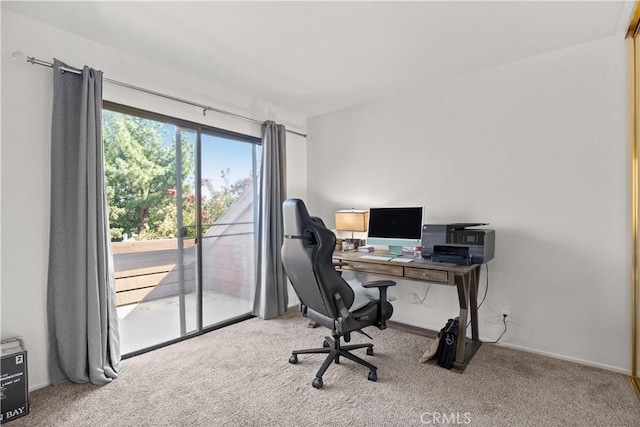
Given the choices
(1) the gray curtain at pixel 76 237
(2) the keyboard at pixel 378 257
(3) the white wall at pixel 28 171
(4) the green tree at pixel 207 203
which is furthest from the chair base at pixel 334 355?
(3) the white wall at pixel 28 171

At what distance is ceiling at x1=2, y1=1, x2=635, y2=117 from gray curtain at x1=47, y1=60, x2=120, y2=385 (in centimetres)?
44

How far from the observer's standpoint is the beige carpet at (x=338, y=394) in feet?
6.07

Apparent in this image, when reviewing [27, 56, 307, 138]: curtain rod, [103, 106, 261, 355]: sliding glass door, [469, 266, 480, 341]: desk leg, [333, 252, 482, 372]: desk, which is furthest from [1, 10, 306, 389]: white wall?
[469, 266, 480, 341]: desk leg

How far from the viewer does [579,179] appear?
2482mm

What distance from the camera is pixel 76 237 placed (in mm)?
2236

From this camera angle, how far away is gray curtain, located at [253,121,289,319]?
3.54m

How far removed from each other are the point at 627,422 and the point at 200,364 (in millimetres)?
2732

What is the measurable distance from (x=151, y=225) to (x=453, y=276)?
8.36 feet

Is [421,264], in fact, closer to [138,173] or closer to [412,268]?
[412,268]

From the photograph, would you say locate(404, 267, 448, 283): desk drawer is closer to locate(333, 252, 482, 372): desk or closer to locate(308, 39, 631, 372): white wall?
locate(333, 252, 482, 372): desk

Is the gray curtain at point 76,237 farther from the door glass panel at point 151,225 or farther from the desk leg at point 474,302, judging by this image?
the desk leg at point 474,302

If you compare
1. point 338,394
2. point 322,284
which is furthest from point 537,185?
point 338,394

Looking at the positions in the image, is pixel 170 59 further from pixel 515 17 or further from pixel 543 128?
pixel 543 128

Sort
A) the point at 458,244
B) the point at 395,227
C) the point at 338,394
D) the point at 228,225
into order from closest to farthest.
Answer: the point at 338,394 < the point at 458,244 < the point at 395,227 < the point at 228,225
